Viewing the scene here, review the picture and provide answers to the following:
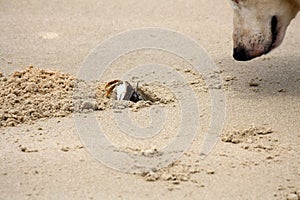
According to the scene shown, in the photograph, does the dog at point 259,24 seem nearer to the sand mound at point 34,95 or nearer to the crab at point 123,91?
the crab at point 123,91

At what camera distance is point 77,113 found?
3.17 m

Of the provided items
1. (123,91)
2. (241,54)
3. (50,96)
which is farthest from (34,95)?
(241,54)

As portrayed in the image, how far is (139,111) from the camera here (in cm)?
322

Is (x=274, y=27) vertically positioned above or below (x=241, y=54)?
above

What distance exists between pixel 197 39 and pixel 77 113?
146 centimetres

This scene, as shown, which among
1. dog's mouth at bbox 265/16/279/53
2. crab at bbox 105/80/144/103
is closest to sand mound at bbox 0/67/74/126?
crab at bbox 105/80/144/103

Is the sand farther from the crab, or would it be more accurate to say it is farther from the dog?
the dog

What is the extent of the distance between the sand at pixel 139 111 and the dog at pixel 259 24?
18 cm

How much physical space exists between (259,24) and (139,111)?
2.71 feet

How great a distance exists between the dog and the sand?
181 mm

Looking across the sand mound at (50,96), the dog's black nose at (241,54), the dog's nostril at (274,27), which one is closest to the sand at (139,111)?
the sand mound at (50,96)

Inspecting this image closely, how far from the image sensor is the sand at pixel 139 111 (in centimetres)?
251

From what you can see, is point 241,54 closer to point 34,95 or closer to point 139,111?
point 139,111

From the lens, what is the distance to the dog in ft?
11.6
